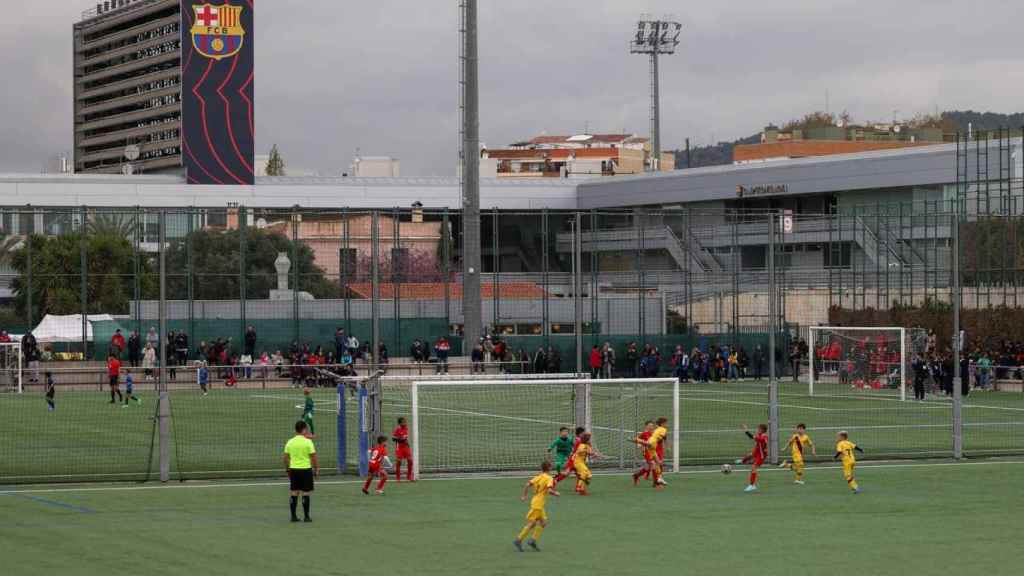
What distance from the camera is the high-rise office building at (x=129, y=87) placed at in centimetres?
13250

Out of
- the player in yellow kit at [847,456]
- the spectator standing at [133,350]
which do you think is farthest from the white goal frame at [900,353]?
the spectator standing at [133,350]

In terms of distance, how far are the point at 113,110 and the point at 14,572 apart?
134200mm

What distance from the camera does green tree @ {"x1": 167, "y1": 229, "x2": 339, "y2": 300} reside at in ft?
205

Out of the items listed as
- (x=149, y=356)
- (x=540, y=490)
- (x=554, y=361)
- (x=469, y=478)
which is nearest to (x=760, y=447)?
(x=469, y=478)

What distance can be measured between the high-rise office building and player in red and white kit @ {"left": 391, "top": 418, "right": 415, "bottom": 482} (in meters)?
98.5

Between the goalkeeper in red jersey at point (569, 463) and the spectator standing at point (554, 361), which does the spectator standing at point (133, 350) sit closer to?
the spectator standing at point (554, 361)

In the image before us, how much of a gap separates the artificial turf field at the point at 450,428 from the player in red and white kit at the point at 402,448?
1.15 meters

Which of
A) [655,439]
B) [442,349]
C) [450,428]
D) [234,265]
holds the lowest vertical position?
[450,428]

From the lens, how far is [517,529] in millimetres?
21438

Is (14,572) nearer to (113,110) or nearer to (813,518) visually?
(813,518)

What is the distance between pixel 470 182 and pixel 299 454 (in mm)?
40218

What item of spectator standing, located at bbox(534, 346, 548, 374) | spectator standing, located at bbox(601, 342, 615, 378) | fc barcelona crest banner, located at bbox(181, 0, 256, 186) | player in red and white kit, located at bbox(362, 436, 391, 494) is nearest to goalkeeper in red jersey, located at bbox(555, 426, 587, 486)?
player in red and white kit, located at bbox(362, 436, 391, 494)

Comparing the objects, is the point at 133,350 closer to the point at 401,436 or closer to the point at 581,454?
the point at 401,436

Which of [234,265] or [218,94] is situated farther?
[218,94]
